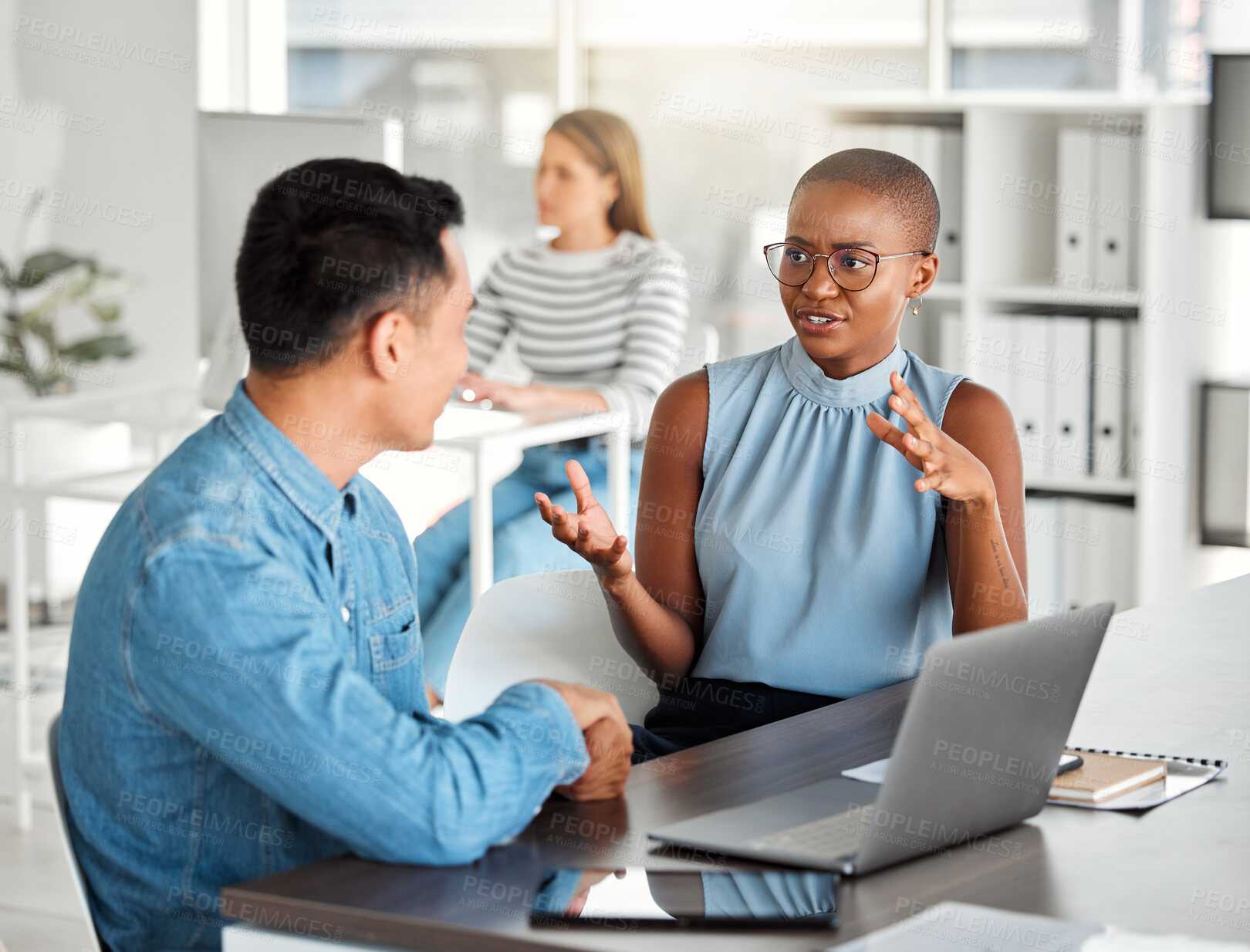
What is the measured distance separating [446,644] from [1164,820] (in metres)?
2.11

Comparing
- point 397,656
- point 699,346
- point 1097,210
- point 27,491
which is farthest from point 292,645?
point 1097,210

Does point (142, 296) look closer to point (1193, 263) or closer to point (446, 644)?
point (446, 644)

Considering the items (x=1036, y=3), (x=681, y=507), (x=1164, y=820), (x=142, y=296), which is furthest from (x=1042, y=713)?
(x=142, y=296)

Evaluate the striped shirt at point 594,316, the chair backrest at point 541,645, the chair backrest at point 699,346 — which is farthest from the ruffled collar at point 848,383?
the chair backrest at point 699,346

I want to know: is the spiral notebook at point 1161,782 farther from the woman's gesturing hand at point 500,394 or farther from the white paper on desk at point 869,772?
the woman's gesturing hand at point 500,394

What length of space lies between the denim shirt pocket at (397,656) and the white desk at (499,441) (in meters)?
1.28

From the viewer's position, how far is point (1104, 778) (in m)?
1.24

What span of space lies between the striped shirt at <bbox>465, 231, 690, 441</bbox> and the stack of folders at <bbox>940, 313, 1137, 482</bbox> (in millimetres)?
781

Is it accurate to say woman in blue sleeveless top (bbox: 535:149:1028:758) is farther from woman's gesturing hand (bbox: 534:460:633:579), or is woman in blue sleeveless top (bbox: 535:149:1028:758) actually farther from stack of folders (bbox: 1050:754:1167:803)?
stack of folders (bbox: 1050:754:1167:803)

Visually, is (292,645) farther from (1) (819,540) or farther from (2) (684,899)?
(1) (819,540)

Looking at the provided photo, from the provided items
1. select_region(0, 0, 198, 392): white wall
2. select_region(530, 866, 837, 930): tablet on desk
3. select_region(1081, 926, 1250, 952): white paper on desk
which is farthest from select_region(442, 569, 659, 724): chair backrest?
select_region(0, 0, 198, 392): white wall

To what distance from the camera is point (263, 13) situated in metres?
5.17

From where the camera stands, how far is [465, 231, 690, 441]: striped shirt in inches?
133

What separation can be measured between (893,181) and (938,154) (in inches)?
79.3
